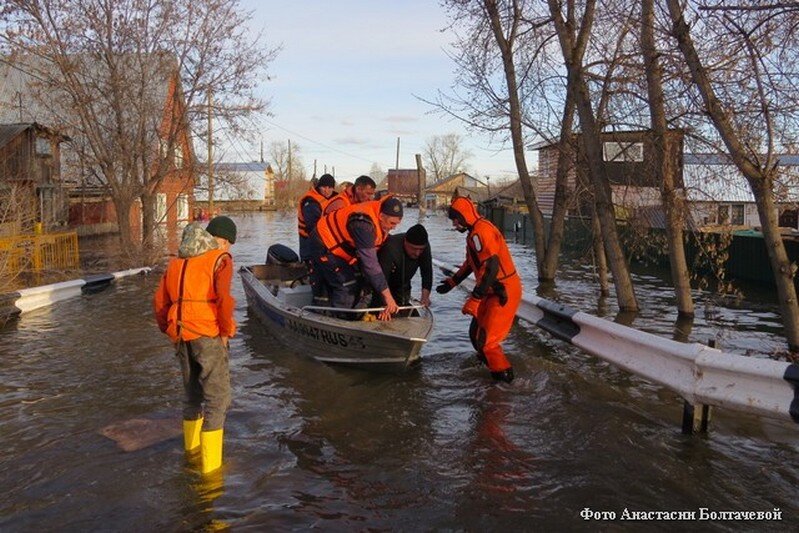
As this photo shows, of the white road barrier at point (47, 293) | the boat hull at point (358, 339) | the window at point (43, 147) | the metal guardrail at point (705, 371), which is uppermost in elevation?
the window at point (43, 147)

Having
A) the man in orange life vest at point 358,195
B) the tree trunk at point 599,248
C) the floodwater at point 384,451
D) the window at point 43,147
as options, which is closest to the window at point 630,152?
the tree trunk at point 599,248

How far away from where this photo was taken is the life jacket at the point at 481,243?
6738mm

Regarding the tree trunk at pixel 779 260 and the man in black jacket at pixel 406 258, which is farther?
the man in black jacket at pixel 406 258

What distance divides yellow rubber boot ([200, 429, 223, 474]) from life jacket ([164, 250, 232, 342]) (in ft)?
2.40

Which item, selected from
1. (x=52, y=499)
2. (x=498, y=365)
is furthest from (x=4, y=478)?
(x=498, y=365)

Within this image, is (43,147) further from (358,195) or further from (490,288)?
(490,288)

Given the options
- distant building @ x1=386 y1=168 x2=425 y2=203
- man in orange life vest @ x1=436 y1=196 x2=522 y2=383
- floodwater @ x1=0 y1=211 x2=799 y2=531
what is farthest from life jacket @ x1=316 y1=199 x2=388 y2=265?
distant building @ x1=386 y1=168 x2=425 y2=203

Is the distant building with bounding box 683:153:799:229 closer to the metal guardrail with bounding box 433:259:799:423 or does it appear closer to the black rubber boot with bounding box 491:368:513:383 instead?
the metal guardrail with bounding box 433:259:799:423

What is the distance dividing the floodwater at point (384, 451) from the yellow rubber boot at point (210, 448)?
0.41ft

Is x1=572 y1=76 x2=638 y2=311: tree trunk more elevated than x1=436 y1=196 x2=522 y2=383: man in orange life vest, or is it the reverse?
x1=572 y1=76 x2=638 y2=311: tree trunk

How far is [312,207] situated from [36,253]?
9.05m

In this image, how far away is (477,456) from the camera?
205 inches

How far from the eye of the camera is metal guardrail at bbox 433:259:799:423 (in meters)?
4.18

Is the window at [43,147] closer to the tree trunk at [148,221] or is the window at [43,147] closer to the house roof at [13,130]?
the house roof at [13,130]
